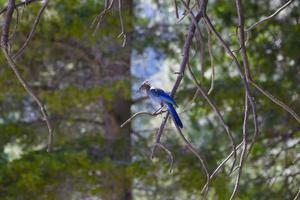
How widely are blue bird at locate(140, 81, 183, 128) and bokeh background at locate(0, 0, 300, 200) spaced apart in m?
3.61

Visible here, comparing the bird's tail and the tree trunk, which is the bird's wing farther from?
the tree trunk

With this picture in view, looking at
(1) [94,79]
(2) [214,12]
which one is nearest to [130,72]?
(1) [94,79]

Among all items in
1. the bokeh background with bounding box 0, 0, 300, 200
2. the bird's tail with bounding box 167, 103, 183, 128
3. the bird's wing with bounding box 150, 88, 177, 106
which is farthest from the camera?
the bokeh background with bounding box 0, 0, 300, 200

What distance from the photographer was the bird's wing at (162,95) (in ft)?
A: 8.51

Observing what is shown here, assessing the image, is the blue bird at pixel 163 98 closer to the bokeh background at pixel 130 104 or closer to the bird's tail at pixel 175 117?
the bird's tail at pixel 175 117

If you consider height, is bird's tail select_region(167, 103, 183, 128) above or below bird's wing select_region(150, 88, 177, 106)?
below

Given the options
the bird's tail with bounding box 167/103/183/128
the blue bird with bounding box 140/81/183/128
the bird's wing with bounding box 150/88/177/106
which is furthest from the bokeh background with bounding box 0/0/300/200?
the bird's tail with bounding box 167/103/183/128

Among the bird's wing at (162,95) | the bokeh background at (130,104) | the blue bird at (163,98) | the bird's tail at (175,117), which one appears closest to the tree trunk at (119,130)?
the bokeh background at (130,104)

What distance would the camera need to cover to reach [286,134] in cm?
799

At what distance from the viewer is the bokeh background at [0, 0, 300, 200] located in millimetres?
Answer: 7223

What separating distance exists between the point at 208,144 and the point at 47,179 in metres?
1.98

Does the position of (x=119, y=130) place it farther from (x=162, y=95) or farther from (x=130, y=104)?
(x=162, y=95)

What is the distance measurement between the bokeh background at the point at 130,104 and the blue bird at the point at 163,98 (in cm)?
361

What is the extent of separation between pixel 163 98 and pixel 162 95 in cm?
6
